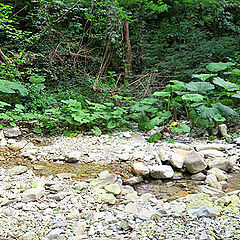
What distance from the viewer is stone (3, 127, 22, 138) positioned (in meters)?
3.59

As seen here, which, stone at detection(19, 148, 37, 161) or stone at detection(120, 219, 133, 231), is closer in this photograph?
stone at detection(120, 219, 133, 231)

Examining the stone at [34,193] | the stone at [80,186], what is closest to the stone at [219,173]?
the stone at [80,186]

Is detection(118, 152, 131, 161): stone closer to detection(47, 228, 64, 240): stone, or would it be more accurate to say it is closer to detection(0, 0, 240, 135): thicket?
detection(0, 0, 240, 135): thicket

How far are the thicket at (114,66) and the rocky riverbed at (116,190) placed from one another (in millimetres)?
502

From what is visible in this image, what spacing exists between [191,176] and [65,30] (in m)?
4.79

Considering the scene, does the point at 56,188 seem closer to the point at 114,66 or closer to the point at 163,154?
the point at 163,154

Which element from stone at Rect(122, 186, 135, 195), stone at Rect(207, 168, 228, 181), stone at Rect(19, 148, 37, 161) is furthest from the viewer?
stone at Rect(19, 148, 37, 161)

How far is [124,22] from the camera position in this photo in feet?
19.6

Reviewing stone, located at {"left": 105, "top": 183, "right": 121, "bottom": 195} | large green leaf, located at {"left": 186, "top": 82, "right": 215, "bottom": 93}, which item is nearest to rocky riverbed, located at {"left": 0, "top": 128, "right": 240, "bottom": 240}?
stone, located at {"left": 105, "top": 183, "right": 121, "bottom": 195}

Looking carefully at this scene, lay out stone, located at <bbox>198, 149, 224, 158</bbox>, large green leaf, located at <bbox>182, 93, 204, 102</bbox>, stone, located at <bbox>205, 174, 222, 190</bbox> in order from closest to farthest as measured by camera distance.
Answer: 1. stone, located at <bbox>205, 174, 222, 190</bbox>
2. stone, located at <bbox>198, 149, 224, 158</bbox>
3. large green leaf, located at <bbox>182, 93, 204, 102</bbox>

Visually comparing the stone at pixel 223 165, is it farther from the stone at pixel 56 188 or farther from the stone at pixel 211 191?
the stone at pixel 56 188

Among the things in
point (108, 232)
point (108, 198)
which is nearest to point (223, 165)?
point (108, 198)

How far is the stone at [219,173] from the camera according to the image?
2682mm

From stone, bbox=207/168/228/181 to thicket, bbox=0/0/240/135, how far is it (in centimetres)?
95
